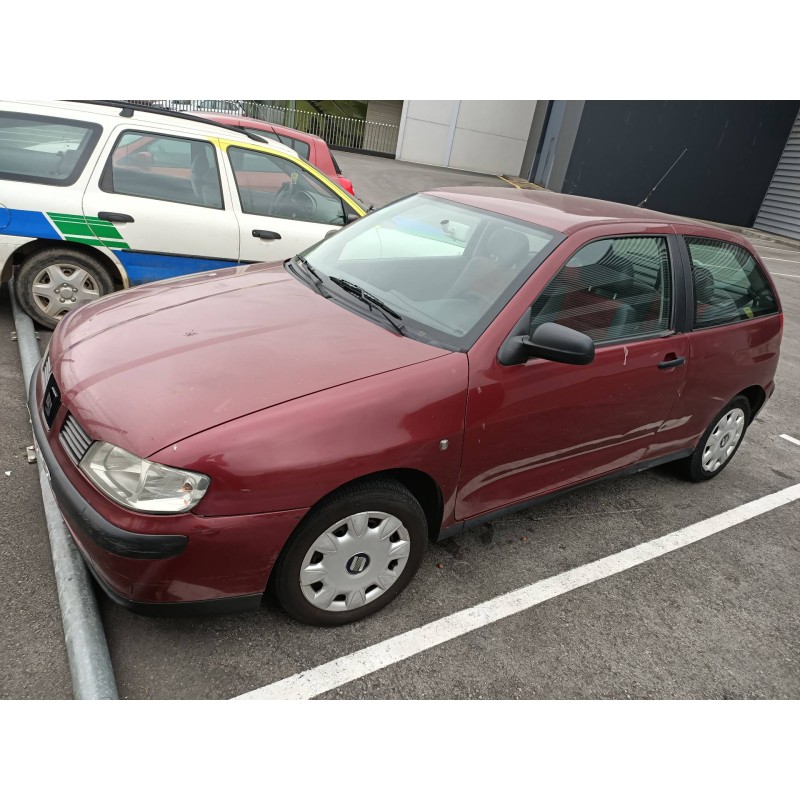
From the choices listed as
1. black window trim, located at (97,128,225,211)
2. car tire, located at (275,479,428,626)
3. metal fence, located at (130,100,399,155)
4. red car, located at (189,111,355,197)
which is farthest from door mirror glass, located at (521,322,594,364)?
metal fence, located at (130,100,399,155)

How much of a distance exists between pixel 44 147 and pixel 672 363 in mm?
4607

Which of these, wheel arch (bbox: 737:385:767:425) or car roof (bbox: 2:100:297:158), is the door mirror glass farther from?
car roof (bbox: 2:100:297:158)

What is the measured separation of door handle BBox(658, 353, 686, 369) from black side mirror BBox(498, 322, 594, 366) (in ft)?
2.95

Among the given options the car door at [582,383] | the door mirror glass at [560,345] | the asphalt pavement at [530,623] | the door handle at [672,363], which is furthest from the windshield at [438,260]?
the asphalt pavement at [530,623]

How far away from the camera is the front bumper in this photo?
6.92ft

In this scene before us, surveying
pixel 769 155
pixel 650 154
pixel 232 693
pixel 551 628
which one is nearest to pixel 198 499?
pixel 232 693

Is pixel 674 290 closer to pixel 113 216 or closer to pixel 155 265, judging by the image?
pixel 155 265

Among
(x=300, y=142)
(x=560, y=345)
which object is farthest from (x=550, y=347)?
(x=300, y=142)

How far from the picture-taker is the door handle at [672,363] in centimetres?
335

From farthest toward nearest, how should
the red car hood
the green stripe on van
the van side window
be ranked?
1. the van side window
2. the green stripe on van
3. the red car hood

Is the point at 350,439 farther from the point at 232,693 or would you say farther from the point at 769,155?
the point at 769,155

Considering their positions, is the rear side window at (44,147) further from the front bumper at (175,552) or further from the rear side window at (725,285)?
the rear side window at (725,285)

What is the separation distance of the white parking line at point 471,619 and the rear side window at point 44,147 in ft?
13.4

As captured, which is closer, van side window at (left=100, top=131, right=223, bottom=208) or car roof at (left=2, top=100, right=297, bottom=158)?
car roof at (left=2, top=100, right=297, bottom=158)
